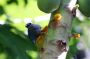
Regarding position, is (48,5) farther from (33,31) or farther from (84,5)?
(33,31)

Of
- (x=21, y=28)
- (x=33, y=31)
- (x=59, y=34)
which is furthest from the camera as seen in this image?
(x=21, y=28)

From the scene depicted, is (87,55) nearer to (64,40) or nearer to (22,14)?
(22,14)

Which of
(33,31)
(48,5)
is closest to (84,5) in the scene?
(48,5)

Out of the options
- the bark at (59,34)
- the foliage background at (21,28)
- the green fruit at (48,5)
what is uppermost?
the green fruit at (48,5)

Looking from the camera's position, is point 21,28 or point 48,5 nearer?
point 48,5

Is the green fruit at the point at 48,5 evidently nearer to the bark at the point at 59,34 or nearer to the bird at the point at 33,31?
the bark at the point at 59,34

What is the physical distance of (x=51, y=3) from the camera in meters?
1.59

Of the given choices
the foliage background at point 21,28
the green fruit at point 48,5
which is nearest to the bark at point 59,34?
the green fruit at point 48,5

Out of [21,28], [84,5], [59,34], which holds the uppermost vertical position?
[84,5]

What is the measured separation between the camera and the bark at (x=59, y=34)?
1482 mm

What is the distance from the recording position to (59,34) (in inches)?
59.2

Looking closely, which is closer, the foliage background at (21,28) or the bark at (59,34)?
the bark at (59,34)

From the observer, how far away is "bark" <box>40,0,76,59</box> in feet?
4.86

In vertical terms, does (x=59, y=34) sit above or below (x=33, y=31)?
above
